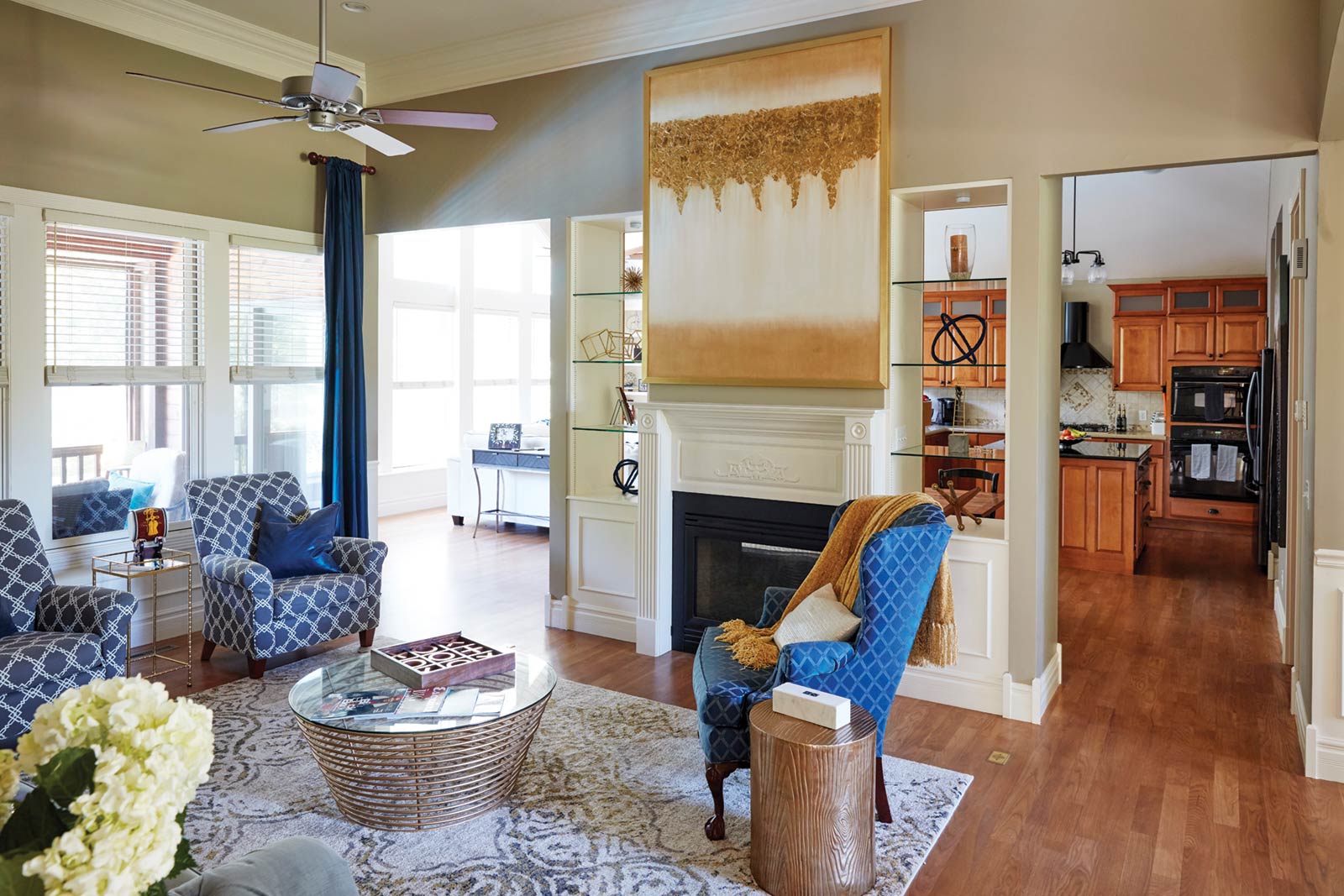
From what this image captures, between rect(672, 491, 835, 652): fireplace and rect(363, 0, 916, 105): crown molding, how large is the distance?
228 cm

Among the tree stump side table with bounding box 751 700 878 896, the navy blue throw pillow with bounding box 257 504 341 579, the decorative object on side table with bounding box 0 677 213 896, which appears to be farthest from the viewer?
the navy blue throw pillow with bounding box 257 504 341 579

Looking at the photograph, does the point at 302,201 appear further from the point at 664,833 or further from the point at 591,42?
the point at 664,833

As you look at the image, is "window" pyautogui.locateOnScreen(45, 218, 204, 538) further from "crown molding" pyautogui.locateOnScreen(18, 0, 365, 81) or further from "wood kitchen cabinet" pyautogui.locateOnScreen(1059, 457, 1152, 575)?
"wood kitchen cabinet" pyautogui.locateOnScreen(1059, 457, 1152, 575)

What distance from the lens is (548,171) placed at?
517cm

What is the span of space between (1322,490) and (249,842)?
3.81 meters

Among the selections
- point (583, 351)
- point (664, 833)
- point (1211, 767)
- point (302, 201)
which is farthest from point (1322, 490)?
point (302, 201)

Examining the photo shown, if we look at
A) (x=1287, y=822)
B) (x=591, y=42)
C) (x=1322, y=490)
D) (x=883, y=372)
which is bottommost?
(x=1287, y=822)

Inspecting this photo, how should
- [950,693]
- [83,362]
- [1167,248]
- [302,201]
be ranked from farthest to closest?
[1167,248]
[302,201]
[83,362]
[950,693]

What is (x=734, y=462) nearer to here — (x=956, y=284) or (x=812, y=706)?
(x=956, y=284)

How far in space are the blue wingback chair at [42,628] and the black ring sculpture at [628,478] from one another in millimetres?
2431

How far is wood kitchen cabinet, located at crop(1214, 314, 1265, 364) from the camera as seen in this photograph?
8.76 m

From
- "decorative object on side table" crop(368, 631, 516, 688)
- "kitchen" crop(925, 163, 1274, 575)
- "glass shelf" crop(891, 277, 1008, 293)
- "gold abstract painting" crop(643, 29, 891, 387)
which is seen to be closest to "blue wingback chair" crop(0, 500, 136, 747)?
"decorative object on side table" crop(368, 631, 516, 688)

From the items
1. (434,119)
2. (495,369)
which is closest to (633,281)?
(434,119)

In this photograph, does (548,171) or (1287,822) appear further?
(548,171)
